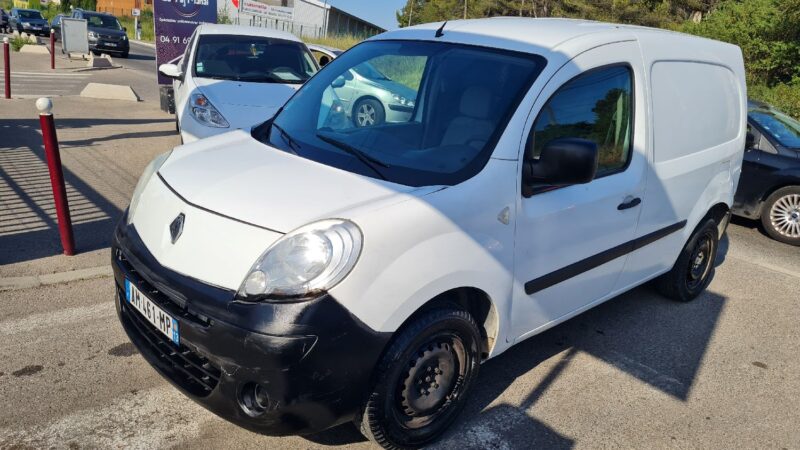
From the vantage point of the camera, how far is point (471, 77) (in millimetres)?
3340

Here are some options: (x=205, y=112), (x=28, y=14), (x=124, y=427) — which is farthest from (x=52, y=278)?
(x=28, y=14)

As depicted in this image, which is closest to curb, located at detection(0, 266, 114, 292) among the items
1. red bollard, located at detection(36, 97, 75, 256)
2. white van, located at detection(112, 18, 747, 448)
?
red bollard, located at detection(36, 97, 75, 256)

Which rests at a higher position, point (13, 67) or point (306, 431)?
point (306, 431)

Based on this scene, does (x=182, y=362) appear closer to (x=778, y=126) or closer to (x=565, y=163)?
(x=565, y=163)

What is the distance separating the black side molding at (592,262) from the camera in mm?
3244

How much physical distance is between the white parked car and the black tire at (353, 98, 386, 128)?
10.3ft

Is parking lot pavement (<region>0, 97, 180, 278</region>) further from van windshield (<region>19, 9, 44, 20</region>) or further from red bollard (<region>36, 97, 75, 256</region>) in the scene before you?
van windshield (<region>19, 9, 44, 20</region>)

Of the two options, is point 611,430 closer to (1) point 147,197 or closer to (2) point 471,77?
(2) point 471,77

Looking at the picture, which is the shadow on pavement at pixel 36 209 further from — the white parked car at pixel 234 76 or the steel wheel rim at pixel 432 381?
the steel wheel rim at pixel 432 381

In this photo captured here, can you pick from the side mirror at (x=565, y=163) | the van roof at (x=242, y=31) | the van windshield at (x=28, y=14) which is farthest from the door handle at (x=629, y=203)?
the van windshield at (x=28, y=14)

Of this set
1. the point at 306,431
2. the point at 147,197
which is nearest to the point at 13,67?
the point at 147,197

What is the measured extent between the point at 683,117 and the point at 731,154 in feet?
3.05

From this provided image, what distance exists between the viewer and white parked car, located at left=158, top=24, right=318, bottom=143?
22.0 feet

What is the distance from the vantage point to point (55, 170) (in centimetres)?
452
